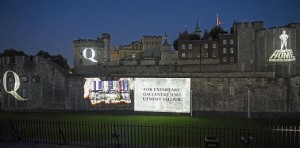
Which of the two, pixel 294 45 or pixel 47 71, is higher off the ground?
pixel 294 45

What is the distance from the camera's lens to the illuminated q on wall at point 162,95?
31.3 meters

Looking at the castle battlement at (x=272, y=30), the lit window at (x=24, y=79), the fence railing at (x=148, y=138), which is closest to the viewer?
the fence railing at (x=148, y=138)

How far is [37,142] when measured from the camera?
16422 mm

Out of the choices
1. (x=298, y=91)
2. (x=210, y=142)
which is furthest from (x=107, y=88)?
(x=210, y=142)

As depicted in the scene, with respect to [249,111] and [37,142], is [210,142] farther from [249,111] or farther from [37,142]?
[249,111]

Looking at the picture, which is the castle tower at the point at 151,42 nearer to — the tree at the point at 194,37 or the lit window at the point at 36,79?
the tree at the point at 194,37

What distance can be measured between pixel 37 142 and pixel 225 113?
1780 cm

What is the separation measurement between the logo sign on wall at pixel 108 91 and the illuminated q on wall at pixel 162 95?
0.82 metres

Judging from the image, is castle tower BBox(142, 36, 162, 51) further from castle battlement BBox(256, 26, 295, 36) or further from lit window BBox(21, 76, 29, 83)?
lit window BBox(21, 76, 29, 83)

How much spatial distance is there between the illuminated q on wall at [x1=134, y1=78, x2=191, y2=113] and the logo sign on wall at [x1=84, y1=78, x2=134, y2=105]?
32.1 inches

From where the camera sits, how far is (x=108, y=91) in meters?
33.8

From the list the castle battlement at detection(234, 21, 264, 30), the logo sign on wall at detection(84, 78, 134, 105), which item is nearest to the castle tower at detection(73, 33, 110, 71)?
the castle battlement at detection(234, 21, 264, 30)

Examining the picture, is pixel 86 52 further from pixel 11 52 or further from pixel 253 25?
pixel 253 25

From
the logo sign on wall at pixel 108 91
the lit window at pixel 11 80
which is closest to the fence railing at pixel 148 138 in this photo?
the logo sign on wall at pixel 108 91
